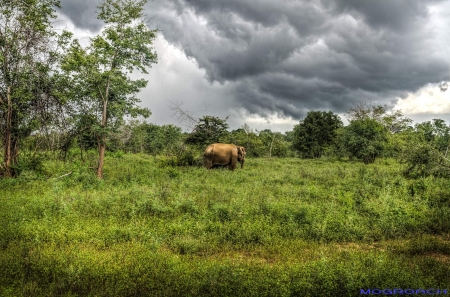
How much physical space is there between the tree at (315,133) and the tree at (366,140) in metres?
11.1

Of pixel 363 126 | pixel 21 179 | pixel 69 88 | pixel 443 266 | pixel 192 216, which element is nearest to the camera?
pixel 443 266

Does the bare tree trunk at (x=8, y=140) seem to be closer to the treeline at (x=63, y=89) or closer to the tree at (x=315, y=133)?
the treeline at (x=63, y=89)

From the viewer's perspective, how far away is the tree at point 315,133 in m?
43.2

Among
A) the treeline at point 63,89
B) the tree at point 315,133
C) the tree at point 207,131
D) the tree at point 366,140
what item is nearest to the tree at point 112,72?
the treeline at point 63,89

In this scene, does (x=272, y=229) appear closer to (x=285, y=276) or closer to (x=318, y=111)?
(x=285, y=276)

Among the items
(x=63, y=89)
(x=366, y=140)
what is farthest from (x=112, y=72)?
(x=366, y=140)

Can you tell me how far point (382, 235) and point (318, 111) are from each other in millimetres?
39946

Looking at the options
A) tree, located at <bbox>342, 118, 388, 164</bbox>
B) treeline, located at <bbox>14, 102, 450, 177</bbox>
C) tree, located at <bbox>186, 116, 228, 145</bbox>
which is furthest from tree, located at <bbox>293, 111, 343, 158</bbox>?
tree, located at <bbox>186, 116, 228, 145</bbox>

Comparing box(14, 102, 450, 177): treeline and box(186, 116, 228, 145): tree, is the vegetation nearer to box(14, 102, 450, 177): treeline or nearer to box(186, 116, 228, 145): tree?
box(14, 102, 450, 177): treeline

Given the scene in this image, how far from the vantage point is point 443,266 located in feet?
Answer: 18.7

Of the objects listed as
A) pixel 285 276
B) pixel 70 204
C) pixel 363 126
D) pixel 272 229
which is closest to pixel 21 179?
pixel 70 204

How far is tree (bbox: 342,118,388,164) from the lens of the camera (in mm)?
29192

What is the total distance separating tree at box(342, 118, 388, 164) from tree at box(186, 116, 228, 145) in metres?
15.8

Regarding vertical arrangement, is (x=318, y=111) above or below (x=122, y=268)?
above
